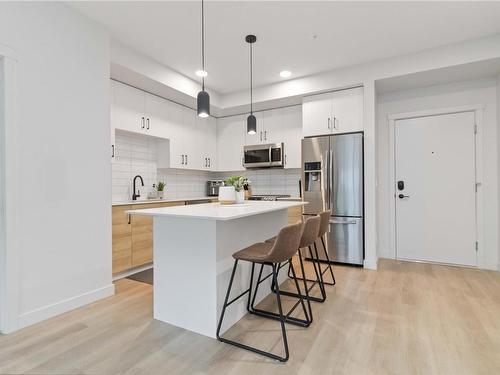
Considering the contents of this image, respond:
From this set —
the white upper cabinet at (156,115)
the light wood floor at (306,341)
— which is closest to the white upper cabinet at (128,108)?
the white upper cabinet at (156,115)

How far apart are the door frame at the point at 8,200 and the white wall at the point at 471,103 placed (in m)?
4.27

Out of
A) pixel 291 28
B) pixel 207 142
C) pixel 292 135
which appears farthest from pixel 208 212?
pixel 207 142

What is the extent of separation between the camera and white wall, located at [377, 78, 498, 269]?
11.3 ft

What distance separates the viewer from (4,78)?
200 centimetres

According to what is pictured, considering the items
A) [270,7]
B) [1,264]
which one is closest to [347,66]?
[270,7]

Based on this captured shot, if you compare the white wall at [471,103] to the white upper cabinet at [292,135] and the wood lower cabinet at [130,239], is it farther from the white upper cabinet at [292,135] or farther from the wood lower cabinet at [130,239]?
the wood lower cabinet at [130,239]

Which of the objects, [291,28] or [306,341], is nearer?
[306,341]

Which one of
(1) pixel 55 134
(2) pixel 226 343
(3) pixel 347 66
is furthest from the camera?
(3) pixel 347 66

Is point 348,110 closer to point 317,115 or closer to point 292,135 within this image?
point 317,115

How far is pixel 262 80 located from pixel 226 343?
3433 mm

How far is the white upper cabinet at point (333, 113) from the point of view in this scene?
3.65 meters

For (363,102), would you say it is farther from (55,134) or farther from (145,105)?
(55,134)

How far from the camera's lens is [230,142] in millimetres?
5000

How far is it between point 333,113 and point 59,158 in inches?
129
